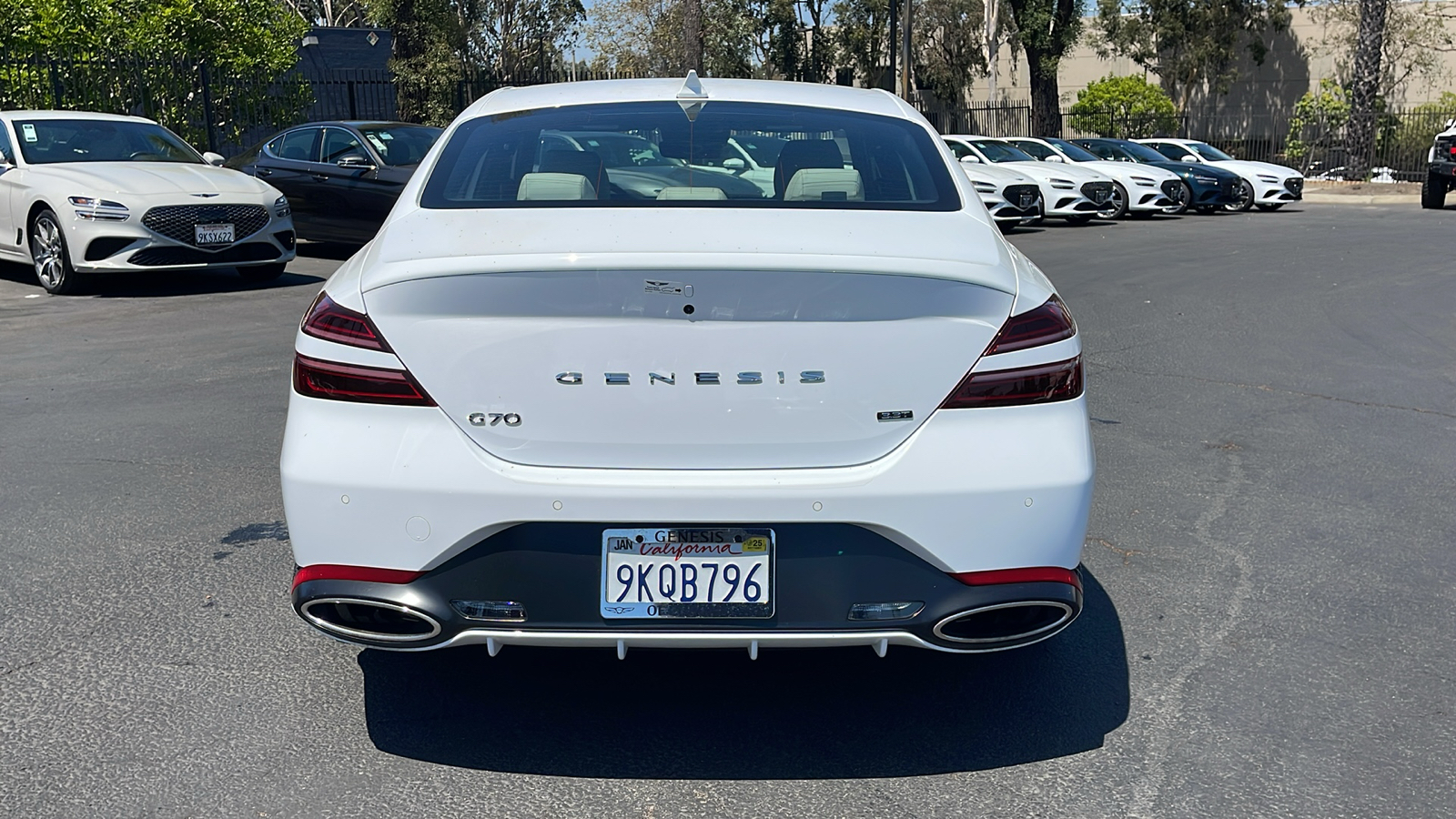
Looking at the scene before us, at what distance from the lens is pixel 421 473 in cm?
296

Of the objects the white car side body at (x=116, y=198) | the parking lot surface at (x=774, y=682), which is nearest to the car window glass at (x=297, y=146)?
the white car side body at (x=116, y=198)

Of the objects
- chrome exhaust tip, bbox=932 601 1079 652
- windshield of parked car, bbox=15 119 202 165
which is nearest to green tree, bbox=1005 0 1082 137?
windshield of parked car, bbox=15 119 202 165

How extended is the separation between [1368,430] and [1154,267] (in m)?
8.03

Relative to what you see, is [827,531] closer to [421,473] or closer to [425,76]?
[421,473]

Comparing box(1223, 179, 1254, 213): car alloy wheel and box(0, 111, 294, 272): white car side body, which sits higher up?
box(0, 111, 294, 272): white car side body

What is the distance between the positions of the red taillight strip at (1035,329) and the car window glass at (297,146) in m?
13.0

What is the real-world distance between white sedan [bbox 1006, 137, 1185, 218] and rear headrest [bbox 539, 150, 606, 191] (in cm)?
1953

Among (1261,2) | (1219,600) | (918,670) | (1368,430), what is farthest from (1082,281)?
(1261,2)

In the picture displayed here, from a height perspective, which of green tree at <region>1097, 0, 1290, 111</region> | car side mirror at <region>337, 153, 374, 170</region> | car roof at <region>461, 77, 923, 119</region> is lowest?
car side mirror at <region>337, 153, 374, 170</region>

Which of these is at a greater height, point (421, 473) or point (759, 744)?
point (421, 473)

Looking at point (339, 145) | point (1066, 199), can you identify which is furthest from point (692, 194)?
point (1066, 199)

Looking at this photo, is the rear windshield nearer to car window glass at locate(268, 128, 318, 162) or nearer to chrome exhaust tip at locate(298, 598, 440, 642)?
chrome exhaust tip at locate(298, 598, 440, 642)

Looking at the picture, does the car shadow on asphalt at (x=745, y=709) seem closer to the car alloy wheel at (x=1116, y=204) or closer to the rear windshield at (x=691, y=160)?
the rear windshield at (x=691, y=160)

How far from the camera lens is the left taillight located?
3.00 m
